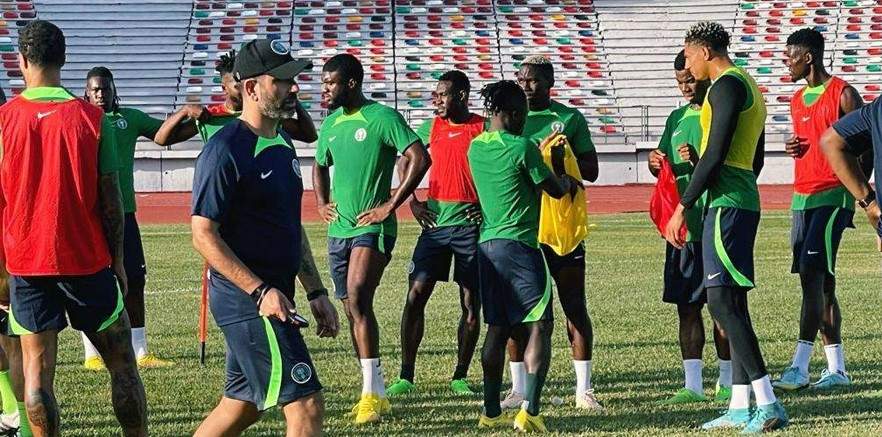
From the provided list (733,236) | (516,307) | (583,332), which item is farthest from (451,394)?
(733,236)

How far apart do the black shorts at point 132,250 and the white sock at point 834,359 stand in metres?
5.15

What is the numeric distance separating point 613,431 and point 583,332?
4.13 feet

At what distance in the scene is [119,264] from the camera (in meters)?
6.73

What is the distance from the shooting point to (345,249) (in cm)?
901

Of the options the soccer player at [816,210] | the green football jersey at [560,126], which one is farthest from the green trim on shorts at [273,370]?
the soccer player at [816,210]

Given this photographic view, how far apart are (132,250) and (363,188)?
2.57 metres

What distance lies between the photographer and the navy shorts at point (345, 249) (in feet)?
29.2

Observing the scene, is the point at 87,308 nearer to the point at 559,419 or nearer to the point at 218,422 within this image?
the point at 218,422

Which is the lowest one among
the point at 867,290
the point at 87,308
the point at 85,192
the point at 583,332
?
the point at 867,290

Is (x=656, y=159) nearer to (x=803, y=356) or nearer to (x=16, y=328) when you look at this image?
(x=803, y=356)

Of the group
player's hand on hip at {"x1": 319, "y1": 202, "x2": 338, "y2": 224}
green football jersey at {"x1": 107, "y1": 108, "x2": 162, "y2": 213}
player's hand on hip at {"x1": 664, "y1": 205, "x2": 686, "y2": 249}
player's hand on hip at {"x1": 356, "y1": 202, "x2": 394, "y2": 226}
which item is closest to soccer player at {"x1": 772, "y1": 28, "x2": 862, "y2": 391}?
player's hand on hip at {"x1": 664, "y1": 205, "x2": 686, "y2": 249}

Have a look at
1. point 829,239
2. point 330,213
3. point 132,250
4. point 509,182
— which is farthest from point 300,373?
point 132,250

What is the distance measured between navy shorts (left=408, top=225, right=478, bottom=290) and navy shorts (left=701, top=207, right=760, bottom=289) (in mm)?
2106

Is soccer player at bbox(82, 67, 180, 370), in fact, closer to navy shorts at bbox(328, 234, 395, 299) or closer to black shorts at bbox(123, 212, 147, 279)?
black shorts at bbox(123, 212, 147, 279)
